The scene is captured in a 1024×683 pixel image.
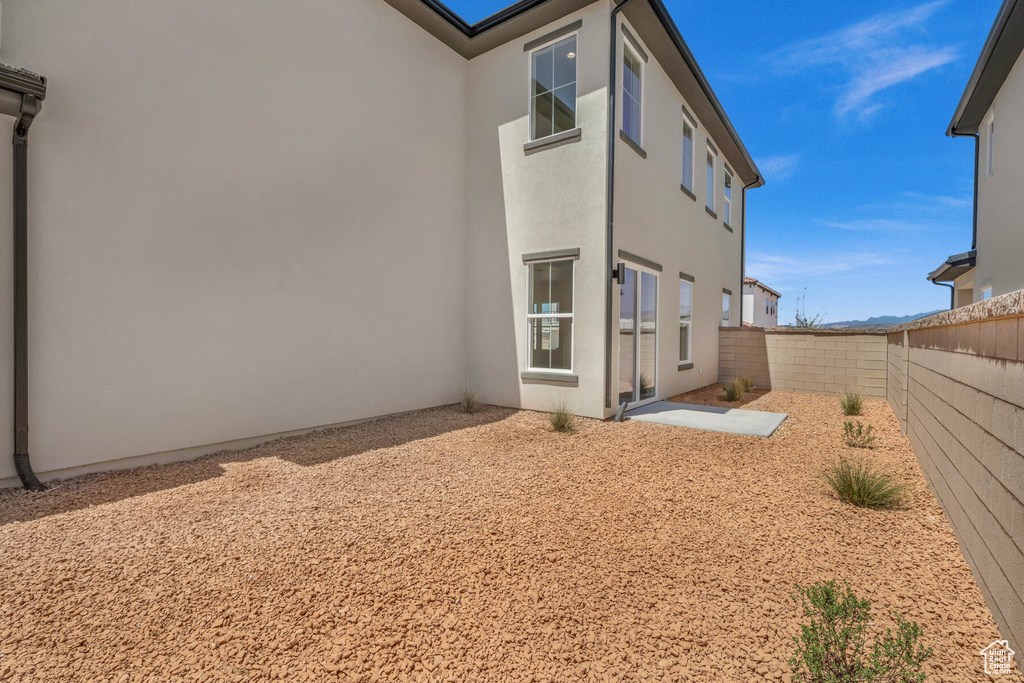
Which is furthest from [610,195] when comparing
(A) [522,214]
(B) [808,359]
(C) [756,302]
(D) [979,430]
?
(C) [756,302]

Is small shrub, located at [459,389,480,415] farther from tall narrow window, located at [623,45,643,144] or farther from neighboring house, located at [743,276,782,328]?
neighboring house, located at [743,276,782,328]

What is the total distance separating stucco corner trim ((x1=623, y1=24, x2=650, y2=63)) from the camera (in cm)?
692

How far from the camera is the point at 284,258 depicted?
18.4 feet

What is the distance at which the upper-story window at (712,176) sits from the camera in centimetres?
1145

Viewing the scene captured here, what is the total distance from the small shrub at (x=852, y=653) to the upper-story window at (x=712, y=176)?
36.8ft


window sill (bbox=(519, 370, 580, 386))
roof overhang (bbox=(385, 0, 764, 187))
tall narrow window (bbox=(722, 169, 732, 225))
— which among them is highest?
roof overhang (bbox=(385, 0, 764, 187))

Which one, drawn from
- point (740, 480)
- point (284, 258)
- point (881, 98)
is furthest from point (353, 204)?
point (881, 98)

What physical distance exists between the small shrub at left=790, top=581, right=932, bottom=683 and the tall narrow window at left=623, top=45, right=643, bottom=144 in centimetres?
724

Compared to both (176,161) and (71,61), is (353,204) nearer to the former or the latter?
(176,161)

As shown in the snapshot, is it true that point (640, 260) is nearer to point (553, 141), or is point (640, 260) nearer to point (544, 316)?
point (544, 316)

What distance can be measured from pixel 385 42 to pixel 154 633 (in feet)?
25.6

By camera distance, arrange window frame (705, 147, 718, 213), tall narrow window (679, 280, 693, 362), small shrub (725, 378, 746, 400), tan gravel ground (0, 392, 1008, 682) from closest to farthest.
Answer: tan gravel ground (0, 392, 1008, 682), small shrub (725, 378, 746, 400), tall narrow window (679, 280, 693, 362), window frame (705, 147, 718, 213)

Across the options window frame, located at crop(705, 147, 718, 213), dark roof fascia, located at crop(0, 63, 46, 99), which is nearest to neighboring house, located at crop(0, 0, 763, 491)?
dark roof fascia, located at crop(0, 63, 46, 99)

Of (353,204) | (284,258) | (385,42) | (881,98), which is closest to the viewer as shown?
(284,258)
